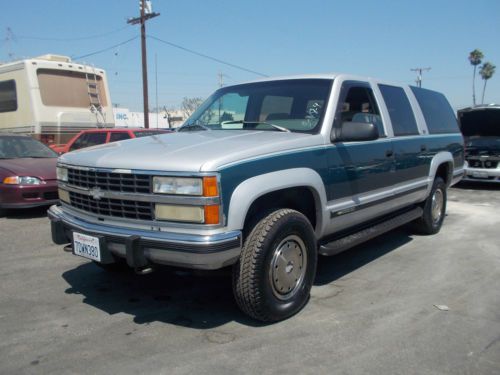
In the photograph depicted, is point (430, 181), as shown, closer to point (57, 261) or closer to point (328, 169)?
point (328, 169)

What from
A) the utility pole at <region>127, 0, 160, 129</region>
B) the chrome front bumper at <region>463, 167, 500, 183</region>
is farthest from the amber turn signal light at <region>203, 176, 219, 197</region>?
the utility pole at <region>127, 0, 160, 129</region>

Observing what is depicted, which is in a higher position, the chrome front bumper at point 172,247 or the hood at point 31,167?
the hood at point 31,167

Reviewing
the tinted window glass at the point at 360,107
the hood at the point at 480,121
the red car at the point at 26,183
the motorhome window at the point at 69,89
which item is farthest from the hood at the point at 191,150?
the hood at the point at 480,121

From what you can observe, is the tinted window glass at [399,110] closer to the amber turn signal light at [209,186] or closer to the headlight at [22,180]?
the amber turn signal light at [209,186]

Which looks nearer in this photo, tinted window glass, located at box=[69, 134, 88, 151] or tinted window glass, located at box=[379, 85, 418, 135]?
tinted window glass, located at box=[379, 85, 418, 135]

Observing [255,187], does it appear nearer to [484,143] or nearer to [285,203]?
[285,203]

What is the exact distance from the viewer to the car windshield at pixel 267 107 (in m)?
4.22

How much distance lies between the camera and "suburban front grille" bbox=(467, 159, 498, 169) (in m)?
11.0

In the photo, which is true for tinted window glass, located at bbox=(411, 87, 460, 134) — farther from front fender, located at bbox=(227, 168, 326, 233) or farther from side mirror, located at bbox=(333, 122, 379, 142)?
front fender, located at bbox=(227, 168, 326, 233)

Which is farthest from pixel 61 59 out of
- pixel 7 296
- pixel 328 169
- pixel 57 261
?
pixel 328 169

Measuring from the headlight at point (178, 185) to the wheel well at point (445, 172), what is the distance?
182 inches

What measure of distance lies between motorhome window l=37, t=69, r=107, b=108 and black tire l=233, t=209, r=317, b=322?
1014 cm

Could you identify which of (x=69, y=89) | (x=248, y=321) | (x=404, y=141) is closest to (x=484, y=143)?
(x=404, y=141)

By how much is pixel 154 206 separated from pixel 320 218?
150cm
